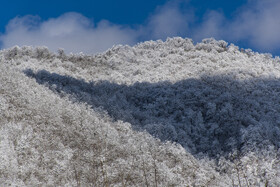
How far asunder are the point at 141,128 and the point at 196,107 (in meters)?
7.26

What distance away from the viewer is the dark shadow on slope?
21125 mm

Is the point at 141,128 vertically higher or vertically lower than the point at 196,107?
lower

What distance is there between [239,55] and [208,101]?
21.6 metres

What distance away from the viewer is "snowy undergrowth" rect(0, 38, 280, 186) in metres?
15.6

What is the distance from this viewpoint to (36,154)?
15789mm

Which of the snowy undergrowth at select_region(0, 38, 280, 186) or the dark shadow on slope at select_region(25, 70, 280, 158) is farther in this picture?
the dark shadow on slope at select_region(25, 70, 280, 158)

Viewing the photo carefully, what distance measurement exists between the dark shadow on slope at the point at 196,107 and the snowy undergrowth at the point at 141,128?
0.30ft

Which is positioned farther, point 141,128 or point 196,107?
point 196,107

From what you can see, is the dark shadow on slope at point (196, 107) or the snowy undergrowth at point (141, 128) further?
the dark shadow on slope at point (196, 107)

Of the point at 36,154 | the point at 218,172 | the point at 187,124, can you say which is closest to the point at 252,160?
the point at 218,172

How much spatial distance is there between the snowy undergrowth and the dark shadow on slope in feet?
0.30

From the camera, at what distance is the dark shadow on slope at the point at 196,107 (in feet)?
69.3

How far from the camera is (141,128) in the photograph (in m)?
21.2

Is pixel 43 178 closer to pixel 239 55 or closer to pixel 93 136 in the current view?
pixel 93 136
